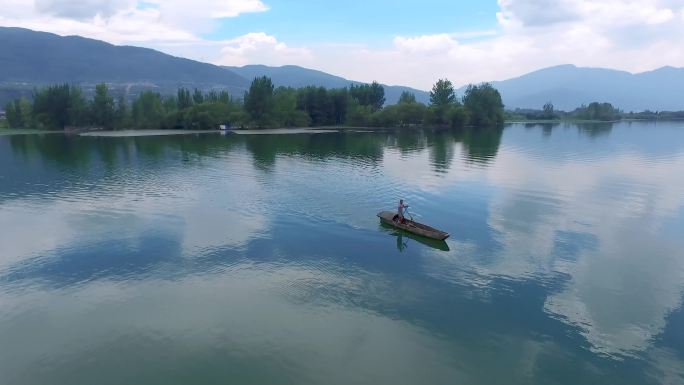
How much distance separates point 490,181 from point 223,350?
195ft

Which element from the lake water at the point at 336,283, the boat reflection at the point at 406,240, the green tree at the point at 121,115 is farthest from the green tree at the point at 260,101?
the boat reflection at the point at 406,240

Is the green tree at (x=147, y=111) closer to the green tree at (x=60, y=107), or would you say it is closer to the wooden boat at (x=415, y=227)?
the green tree at (x=60, y=107)

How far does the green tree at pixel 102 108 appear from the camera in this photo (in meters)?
186

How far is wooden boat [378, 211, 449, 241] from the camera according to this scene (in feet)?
140

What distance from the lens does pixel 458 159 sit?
99875 mm

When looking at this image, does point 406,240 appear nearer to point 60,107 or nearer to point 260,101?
point 260,101

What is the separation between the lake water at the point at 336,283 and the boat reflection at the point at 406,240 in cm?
33

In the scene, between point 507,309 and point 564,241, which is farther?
point 564,241

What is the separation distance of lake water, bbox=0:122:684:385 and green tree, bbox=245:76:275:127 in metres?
128

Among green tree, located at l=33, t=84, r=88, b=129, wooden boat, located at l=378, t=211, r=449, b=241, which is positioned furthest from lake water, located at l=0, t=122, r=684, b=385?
green tree, located at l=33, t=84, r=88, b=129

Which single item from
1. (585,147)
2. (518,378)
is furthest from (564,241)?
(585,147)

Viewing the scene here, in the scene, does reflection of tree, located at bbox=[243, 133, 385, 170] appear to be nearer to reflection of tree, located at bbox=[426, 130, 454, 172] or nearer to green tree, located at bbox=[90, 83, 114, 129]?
reflection of tree, located at bbox=[426, 130, 454, 172]

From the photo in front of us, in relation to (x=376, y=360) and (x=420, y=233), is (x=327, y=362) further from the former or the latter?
(x=420, y=233)

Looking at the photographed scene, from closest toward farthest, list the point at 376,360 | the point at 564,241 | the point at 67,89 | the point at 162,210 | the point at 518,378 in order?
the point at 518,378
the point at 376,360
the point at 564,241
the point at 162,210
the point at 67,89
